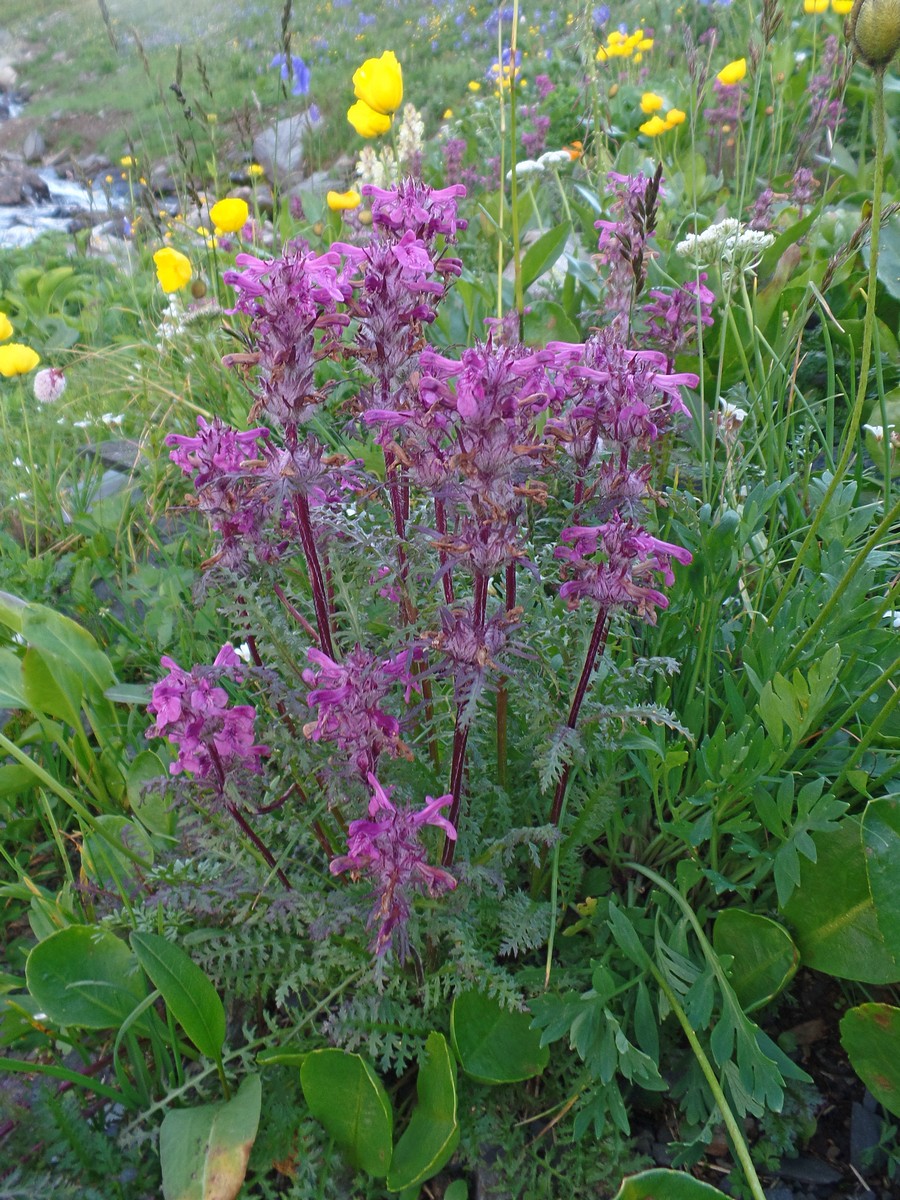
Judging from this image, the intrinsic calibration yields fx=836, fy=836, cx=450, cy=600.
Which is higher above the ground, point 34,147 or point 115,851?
point 34,147

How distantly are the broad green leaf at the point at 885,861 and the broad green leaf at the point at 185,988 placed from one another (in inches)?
35.6

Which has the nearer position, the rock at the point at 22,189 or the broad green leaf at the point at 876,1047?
the broad green leaf at the point at 876,1047

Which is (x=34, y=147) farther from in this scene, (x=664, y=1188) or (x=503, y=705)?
(x=664, y=1188)

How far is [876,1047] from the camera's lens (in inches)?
44.4

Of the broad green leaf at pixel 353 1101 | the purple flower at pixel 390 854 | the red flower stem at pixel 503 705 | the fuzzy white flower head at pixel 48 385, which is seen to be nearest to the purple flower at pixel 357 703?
the purple flower at pixel 390 854

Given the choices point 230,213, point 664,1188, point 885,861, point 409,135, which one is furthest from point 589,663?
point 409,135

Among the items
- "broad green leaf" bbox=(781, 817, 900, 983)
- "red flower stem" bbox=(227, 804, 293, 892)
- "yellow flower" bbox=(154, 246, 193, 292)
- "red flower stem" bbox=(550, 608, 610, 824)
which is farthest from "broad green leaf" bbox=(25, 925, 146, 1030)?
"yellow flower" bbox=(154, 246, 193, 292)

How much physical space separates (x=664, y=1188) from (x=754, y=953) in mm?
338

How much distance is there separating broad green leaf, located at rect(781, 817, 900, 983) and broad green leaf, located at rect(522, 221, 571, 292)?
1523 millimetres

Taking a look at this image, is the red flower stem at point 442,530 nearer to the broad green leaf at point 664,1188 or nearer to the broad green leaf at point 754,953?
the broad green leaf at point 754,953

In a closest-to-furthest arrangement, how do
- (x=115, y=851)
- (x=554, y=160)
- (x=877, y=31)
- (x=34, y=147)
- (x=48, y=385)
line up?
1. (x=877, y=31)
2. (x=115, y=851)
3. (x=554, y=160)
4. (x=48, y=385)
5. (x=34, y=147)

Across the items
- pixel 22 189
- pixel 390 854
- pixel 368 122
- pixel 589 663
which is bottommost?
pixel 22 189

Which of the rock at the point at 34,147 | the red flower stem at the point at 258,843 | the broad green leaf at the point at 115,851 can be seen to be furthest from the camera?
the rock at the point at 34,147

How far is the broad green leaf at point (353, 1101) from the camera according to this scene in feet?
3.55
